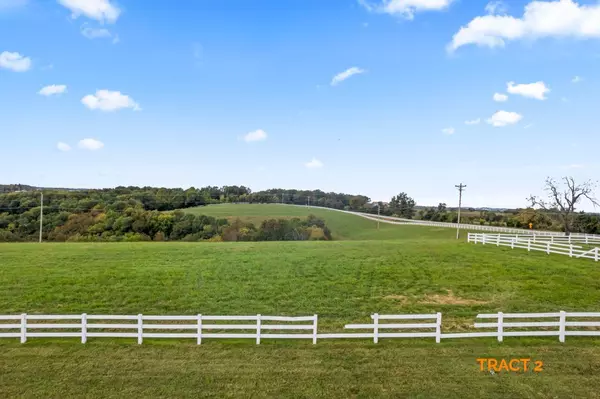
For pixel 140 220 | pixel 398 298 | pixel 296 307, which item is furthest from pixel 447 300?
pixel 140 220

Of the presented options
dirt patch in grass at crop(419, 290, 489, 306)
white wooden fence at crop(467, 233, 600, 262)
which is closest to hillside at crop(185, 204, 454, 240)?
white wooden fence at crop(467, 233, 600, 262)

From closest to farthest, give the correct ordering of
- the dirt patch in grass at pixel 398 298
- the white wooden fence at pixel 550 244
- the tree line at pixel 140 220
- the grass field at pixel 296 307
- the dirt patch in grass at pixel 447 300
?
1. the grass field at pixel 296 307
2. the dirt patch in grass at pixel 447 300
3. the dirt patch in grass at pixel 398 298
4. the white wooden fence at pixel 550 244
5. the tree line at pixel 140 220

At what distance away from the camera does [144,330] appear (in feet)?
45.8

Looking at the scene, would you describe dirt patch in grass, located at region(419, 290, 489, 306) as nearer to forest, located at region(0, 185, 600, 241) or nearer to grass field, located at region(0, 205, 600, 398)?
grass field, located at region(0, 205, 600, 398)

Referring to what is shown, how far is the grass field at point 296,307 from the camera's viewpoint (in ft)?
31.7

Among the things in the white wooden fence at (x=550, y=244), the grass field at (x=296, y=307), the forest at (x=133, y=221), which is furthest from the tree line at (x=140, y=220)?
the grass field at (x=296, y=307)

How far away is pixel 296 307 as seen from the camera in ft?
55.6

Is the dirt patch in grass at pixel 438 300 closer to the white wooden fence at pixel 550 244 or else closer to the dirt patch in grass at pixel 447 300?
the dirt patch in grass at pixel 447 300

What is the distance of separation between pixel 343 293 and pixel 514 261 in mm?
13663

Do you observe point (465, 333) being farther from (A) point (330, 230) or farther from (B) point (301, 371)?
(A) point (330, 230)

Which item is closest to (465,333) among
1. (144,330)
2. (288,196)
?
(144,330)

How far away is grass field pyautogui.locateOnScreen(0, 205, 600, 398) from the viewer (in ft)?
31.7

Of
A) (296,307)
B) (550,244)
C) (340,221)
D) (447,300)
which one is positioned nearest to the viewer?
(296,307)

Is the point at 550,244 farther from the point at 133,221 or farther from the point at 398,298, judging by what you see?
the point at 133,221
